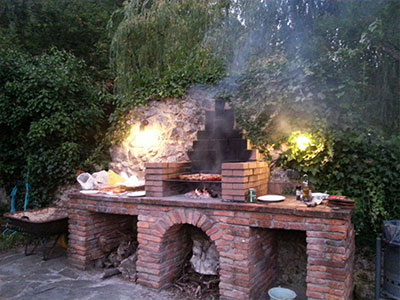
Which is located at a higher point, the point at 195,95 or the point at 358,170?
the point at 195,95

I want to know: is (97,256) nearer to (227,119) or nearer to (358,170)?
(227,119)

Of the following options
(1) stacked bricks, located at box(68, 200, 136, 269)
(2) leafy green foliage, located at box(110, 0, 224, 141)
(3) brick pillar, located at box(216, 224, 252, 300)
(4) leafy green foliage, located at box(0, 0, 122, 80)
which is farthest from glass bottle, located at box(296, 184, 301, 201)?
(4) leafy green foliage, located at box(0, 0, 122, 80)

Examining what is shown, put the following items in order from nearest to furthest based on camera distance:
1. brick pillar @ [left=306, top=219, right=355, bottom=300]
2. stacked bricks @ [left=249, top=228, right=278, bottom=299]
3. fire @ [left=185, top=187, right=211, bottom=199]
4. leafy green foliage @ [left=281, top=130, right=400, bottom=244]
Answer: brick pillar @ [left=306, top=219, right=355, bottom=300], stacked bricks @ [left=249, top=228, right=278, bottom=299], leafy green foliage @ [left=281, top=130, right=400, bottom=244], fire @ [left=185, top=187, right=211, bottom=199]

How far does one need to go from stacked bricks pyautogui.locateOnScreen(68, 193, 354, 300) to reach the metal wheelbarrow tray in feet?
0.99

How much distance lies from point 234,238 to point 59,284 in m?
2.65

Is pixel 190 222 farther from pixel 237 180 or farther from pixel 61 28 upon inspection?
pixel 61 28

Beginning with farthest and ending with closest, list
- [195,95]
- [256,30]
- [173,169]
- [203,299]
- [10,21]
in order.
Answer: [10,21] < [195,95] < [256,30] < [173,169] < [203,299]

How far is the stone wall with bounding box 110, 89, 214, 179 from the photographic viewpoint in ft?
18.1

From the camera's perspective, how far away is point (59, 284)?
4.15m

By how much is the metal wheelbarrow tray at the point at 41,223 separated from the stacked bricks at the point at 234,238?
11.9 inches

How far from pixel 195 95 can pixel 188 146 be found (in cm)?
100

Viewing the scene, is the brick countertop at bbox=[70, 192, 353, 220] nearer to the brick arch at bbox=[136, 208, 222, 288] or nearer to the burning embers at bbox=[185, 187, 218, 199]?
the brick arch at bbox=[136, 208, 222, 288]

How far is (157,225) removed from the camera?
4.00m

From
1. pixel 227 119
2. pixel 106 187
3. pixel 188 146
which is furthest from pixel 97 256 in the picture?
pixel 227 119
